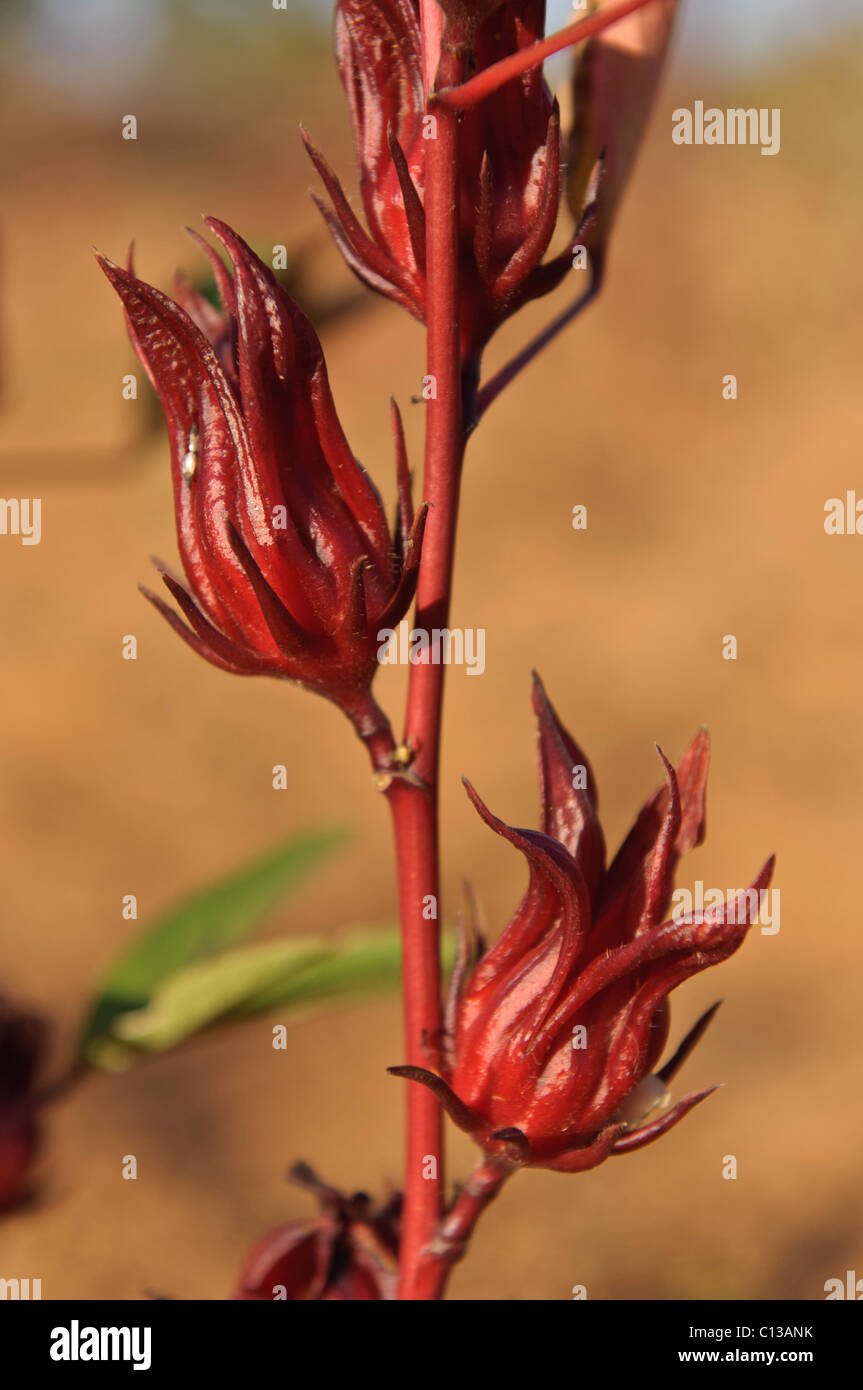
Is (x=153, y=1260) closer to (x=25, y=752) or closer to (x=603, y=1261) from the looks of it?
(x=603, y=1261)

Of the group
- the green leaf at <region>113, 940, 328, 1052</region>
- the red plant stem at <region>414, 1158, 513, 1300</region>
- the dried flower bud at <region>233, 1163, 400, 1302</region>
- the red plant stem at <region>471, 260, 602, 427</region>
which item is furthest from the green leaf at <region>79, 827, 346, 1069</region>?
the red plant stem at <region>471, 260, 602, 427</region>


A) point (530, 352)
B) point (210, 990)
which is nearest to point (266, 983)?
point (210, 990)

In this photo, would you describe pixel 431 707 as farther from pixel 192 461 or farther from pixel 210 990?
pixel 210 990

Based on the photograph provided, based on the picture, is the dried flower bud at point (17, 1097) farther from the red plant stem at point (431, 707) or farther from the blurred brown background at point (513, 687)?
the red plant stem at point (431, 707)

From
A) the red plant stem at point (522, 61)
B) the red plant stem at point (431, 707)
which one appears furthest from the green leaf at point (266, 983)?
the red plant stem at point (522, 61)

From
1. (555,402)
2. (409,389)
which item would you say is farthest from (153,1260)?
(555,402)

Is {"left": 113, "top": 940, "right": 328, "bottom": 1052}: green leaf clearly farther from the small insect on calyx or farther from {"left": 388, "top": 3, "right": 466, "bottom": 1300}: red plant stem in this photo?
the small insect on calyx
